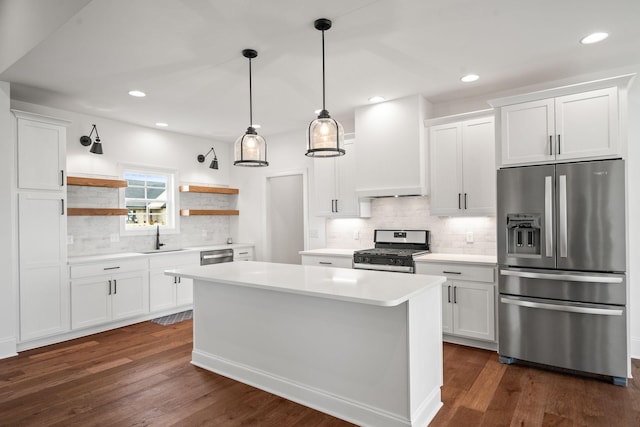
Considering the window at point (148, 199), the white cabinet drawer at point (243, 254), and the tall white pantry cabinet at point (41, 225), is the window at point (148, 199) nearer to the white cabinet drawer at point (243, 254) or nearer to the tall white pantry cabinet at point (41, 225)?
the white cabinet drawer at point (243, 254)

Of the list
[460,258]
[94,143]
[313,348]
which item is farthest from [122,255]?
[460,258]

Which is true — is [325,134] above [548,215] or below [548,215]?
above

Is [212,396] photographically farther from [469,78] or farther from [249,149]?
[469,78]

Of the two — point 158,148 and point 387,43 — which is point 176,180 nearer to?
point 158,148

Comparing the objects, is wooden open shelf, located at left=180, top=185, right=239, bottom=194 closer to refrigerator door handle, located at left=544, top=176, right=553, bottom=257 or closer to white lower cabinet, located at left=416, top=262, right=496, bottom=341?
white lower cabinet, located at left=416, top=262, right=496, bottom=341

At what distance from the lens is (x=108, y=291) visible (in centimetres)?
446

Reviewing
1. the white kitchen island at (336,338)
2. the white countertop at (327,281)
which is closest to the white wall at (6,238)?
the white countertop at (327,281)

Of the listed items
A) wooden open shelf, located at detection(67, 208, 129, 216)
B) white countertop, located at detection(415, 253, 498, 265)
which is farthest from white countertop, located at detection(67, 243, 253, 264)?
white countertop, located at detection(415, 253, 498, 265)

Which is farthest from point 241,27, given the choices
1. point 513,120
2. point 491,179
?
point 491,179

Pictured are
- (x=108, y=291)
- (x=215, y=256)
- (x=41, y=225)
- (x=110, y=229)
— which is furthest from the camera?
(x=215, y=256)

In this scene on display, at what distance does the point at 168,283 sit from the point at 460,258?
3.79 metres

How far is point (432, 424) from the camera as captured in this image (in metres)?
2.40

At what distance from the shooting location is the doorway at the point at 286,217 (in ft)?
19.0

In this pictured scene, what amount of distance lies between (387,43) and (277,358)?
259 cm
